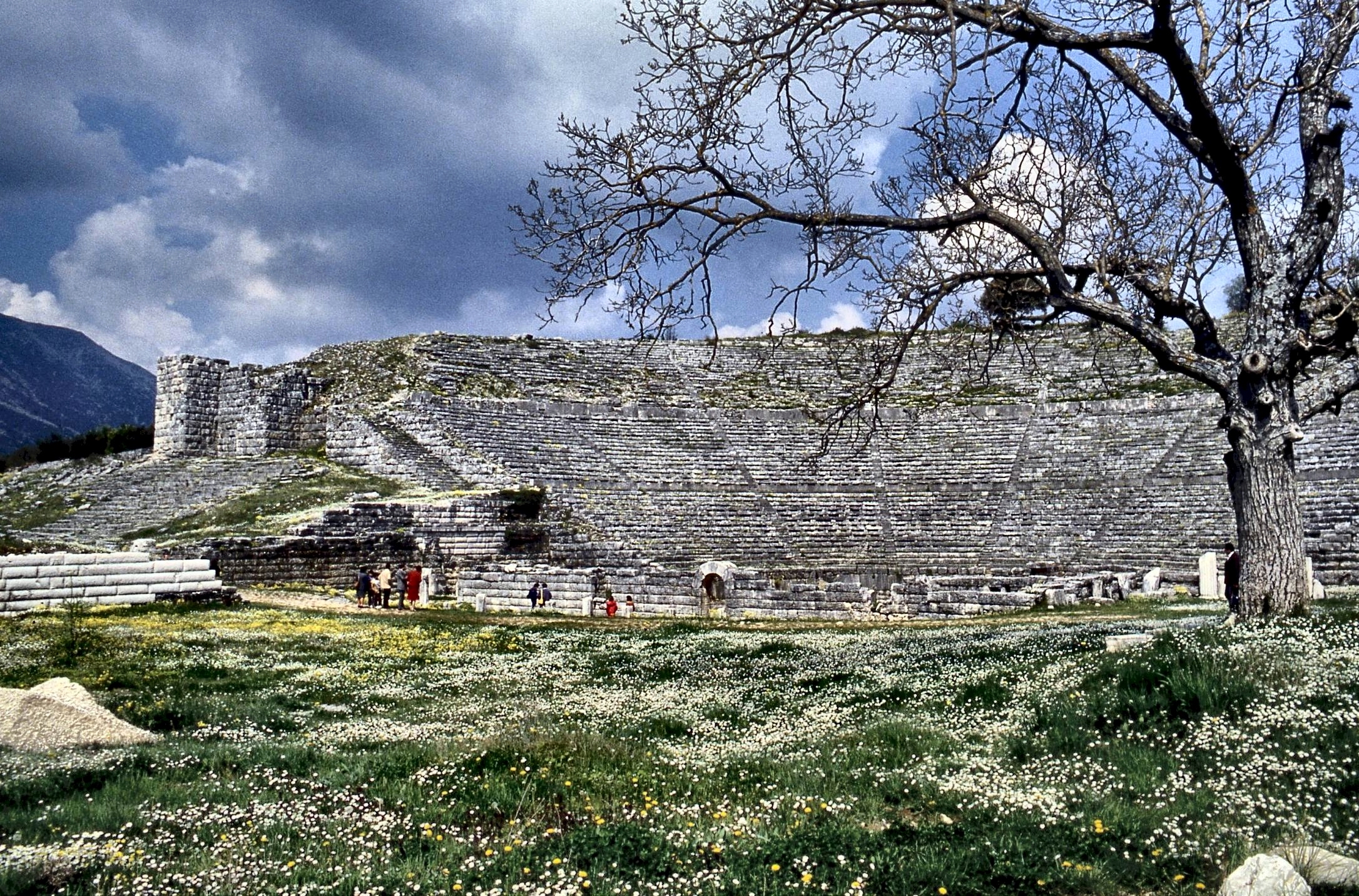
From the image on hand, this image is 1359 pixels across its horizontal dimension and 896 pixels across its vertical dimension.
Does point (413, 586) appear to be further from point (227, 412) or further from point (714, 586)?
point (227, 412)

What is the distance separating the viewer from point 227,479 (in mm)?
36344

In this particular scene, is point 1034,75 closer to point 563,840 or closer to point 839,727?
point 839,727

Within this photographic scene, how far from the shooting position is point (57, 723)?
6488 mm

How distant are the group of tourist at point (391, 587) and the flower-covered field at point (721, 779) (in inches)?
549

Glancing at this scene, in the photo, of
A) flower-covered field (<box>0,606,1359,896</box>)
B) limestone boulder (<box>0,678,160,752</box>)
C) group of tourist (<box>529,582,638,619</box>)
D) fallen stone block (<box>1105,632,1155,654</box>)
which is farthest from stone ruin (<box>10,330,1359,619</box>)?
limestone boulder (<box>0,678,160,752</box>)

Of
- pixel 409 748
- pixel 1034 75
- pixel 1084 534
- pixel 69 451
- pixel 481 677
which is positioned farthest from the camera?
→ pixel 69 451

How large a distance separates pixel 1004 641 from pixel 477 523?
2139cm

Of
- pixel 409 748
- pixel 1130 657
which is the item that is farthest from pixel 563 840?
pixel 1130 657

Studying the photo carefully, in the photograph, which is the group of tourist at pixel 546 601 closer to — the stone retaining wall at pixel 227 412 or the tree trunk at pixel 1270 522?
the tree trunk at pixel 1270 522

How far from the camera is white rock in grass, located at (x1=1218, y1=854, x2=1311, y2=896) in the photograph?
150 inches

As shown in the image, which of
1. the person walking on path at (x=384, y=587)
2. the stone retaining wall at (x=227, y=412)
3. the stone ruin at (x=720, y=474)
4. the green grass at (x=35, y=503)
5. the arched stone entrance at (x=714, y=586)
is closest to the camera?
the person walking on path at (x=384, y=587)

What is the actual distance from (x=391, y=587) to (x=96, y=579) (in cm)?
957

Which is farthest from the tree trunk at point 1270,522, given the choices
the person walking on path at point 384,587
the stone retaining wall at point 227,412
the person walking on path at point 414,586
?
the stone retaining wall at point 227,412

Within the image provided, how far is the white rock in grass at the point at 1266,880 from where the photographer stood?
3799 mm
